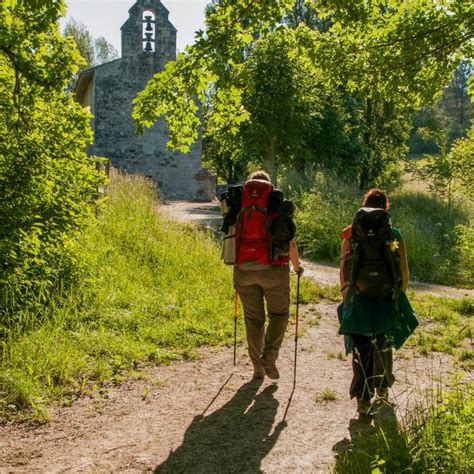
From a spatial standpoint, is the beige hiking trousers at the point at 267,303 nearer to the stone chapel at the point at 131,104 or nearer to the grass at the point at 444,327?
the grass at the point at 444,327

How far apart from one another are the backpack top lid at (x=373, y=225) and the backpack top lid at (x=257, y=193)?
997mm

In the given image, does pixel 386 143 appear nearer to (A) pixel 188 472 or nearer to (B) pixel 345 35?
(B) pixel 345 35

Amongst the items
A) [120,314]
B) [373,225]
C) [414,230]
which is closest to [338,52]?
[373,225]

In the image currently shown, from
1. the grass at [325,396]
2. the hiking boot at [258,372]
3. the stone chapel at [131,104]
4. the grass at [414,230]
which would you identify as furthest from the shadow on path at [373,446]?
the stone chapel at [131,104]

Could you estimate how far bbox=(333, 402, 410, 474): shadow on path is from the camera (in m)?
3.47

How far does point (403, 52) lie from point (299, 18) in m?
31.1

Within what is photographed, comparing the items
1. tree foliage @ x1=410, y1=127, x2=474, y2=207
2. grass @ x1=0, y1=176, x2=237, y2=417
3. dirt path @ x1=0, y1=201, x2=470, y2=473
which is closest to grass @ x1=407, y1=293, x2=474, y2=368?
dirt path @ x1=0, y1=201, x2=470, y2=473

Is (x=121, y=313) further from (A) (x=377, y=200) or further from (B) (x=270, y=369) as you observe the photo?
(A) (x=377, y=200)

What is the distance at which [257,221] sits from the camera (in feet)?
16.7

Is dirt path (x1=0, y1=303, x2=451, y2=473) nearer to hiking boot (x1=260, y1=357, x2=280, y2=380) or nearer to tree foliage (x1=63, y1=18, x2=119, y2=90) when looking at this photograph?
hiking boot (x1=260, y1=357, x2=280, y2=380)

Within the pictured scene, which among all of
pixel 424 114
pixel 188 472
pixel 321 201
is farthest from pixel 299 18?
pixel 188 472

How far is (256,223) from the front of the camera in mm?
5086

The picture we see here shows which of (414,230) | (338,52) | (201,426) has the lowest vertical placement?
(201,426)

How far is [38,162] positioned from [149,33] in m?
20.9
